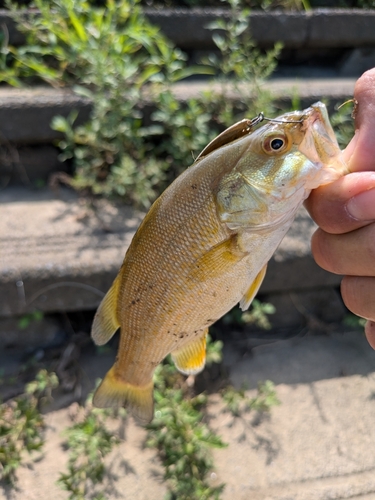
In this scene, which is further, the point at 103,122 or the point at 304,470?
the point at 103,122

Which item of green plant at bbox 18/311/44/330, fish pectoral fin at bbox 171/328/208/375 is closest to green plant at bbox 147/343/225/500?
fish pectoral fin at bbox 171/328/208/375

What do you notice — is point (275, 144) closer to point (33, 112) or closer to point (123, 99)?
point (123, 99)

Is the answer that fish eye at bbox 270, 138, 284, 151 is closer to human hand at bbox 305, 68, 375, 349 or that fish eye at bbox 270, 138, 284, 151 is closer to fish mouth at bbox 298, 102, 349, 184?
fish mouth at bbox 298, 102, 349, 184

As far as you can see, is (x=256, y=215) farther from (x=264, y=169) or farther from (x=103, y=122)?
(x=103, y=122)

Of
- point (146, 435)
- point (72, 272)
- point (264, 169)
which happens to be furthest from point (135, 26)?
point (146, 435)

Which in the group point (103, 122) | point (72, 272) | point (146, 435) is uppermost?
point (103, 122)

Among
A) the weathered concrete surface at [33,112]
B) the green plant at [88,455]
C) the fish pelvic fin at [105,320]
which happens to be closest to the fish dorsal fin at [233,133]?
the fish pelvic fin at [105,320]
